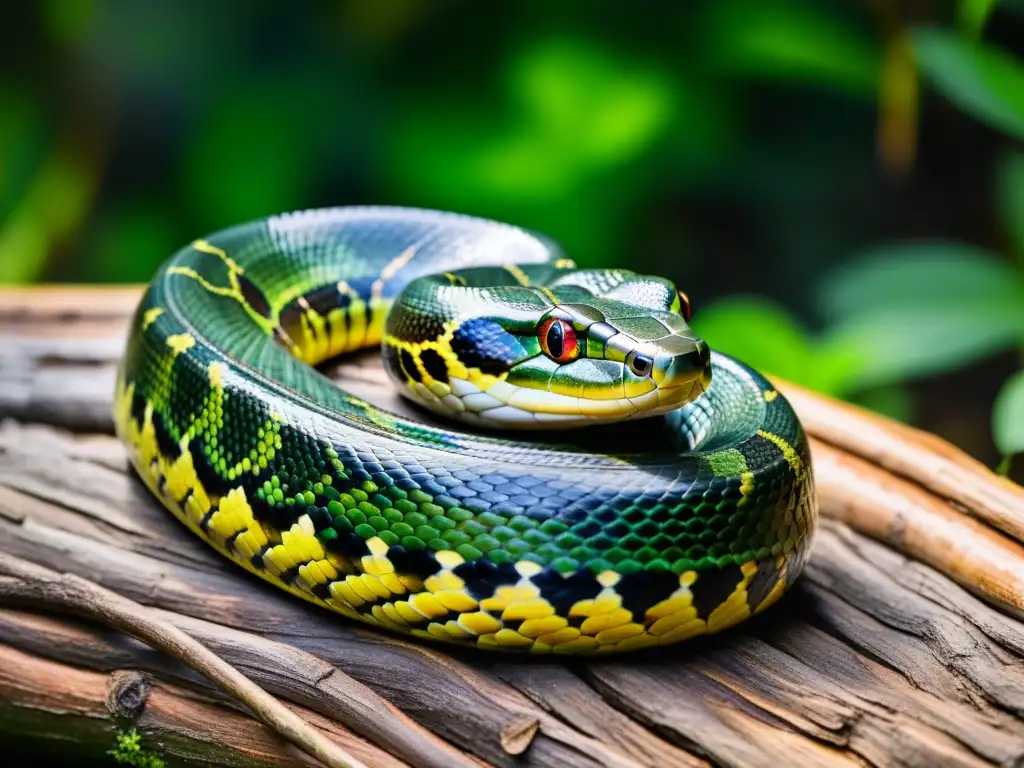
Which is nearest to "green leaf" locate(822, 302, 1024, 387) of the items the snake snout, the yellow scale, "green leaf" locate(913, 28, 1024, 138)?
"green leaf" locate(913, 28, 1024, 138)

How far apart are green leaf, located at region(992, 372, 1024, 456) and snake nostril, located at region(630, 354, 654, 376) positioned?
1520 mm

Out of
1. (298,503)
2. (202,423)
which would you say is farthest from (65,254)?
(298,503)

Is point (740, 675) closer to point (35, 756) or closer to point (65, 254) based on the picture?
point (35, 756)

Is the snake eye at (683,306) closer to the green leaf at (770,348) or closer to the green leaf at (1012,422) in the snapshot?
the green leaf at (1012,422)

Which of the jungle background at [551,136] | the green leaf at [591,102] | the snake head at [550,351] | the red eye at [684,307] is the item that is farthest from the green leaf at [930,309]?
the snake head at [550,351]

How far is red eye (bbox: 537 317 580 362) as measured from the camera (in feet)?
9.82

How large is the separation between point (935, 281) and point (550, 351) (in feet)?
9.51

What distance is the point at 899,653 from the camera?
2.85 m

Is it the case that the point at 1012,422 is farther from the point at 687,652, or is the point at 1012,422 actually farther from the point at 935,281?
the point at 935,281

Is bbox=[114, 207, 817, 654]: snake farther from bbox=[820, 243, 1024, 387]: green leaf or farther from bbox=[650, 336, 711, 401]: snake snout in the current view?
bbox=[820, 243, 1024, 387]: green leaf

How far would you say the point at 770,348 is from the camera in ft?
15.5

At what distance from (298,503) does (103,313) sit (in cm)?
246

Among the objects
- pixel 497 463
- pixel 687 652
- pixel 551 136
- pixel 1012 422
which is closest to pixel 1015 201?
pixel 1012 422

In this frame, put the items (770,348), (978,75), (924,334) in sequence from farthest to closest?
(924,334), (770,348), (978,75)
